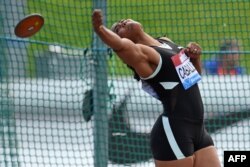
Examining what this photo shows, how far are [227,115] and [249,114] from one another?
0.26 metres

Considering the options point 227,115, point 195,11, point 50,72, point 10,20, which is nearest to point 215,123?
point 227,115

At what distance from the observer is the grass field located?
835cm

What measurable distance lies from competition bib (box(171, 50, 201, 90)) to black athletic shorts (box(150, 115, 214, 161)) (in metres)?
0.31

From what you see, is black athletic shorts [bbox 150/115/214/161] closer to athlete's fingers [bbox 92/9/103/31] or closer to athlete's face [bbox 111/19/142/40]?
athlete's face [bbox 111/19/142/40]

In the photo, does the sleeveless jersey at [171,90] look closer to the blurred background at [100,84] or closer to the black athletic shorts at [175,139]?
the black athletic shorts at [175,139]

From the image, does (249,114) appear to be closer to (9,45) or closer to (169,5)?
(169,5)

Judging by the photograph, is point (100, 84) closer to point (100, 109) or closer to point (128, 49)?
point (100, 109)

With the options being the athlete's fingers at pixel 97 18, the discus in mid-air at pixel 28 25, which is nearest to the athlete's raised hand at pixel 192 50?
the athlete's fingers at pixel 97 18

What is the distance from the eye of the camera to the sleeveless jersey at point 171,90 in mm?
6371

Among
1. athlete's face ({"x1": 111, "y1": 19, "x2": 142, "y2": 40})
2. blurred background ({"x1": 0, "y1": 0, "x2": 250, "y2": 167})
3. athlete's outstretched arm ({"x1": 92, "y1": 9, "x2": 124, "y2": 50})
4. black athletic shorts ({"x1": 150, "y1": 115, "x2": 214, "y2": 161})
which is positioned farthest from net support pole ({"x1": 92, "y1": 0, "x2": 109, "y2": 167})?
athlete's outstretched arm ({"x1": 92, "y1": 9, "x2": 124, "y2": 50})

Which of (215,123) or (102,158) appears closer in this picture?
(102,158)

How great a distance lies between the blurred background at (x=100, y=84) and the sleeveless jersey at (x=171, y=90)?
1758 mm

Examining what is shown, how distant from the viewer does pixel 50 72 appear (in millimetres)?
8766

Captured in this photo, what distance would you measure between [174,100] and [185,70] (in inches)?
9.9
